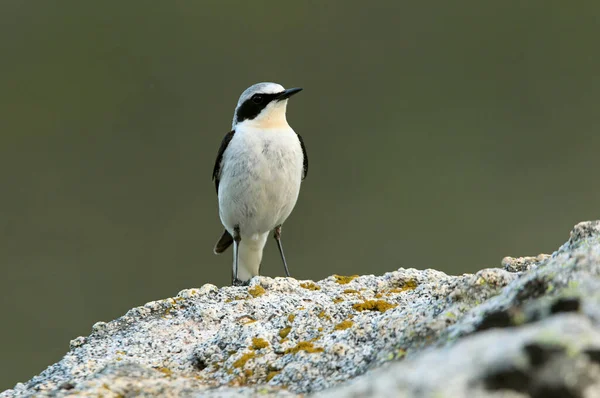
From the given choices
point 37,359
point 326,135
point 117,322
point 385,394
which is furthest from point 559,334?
point 326,135

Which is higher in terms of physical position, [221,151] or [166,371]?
[221,151]

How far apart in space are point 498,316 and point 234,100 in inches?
784

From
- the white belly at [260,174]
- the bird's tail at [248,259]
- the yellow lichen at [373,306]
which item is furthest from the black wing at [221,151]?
the yellow lichen at [373,306]

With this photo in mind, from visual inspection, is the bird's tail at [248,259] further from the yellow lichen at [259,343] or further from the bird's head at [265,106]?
the yellow lichen at [259,343]

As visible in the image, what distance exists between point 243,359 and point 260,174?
5643 millimetres

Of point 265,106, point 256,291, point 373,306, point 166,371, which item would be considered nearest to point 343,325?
point 373,306

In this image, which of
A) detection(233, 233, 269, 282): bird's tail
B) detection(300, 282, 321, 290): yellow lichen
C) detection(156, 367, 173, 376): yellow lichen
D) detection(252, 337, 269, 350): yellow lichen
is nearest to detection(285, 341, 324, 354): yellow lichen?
detection(252, 337, 269, 350): yellow lichen

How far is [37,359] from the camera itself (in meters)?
11.8

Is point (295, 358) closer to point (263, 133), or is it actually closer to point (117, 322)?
point (117, 322)

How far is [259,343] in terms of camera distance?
3.12 metres

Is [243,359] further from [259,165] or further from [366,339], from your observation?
[259,165]

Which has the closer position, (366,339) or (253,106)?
(366,339)

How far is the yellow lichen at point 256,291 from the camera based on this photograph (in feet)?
13.9

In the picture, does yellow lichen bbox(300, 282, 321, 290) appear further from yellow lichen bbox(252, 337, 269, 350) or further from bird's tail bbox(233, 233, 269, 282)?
bird's tail bbox(233, 233, 269, 282)
